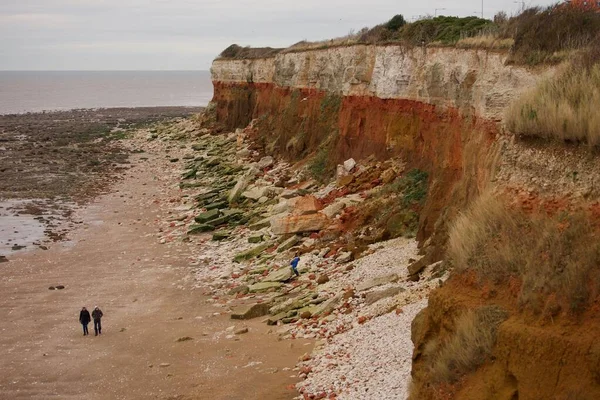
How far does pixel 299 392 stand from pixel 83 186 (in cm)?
3774

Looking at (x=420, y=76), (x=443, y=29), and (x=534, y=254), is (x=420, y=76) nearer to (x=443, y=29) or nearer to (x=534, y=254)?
(x=443, y=29)

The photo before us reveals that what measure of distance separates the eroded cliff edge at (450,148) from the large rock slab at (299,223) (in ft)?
12.8

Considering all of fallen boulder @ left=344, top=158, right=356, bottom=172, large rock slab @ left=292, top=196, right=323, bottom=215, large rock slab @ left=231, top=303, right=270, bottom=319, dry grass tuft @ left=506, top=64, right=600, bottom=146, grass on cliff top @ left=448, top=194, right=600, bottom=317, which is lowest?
large rock slab @ left=231, top=303, right=270, bottom=319

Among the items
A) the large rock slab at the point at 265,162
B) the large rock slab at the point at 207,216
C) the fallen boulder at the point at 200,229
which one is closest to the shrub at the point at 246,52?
the large rock slab at the point at 265,162

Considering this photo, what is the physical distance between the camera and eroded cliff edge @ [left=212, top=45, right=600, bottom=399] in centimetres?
833

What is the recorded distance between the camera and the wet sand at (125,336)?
17.0 m

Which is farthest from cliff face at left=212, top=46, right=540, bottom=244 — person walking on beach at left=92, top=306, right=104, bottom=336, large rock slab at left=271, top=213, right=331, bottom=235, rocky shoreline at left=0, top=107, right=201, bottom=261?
rocky shoreline at left=0, top=107, right=201, bottom=261

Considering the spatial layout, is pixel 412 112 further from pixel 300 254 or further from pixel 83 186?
pixel 83 186

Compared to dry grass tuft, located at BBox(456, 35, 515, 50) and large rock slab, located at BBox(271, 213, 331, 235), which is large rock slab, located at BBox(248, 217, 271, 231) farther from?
dry grass tuft, located at BBox(456, 35, 515, 50)

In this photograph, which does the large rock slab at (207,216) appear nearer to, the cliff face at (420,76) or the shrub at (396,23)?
the cliff face at (420,76)

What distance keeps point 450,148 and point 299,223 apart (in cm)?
664

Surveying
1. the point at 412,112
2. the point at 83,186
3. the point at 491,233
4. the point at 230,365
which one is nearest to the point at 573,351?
the point at 491,233

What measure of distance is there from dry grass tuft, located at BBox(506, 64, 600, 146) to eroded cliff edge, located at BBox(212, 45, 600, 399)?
0.22 metres

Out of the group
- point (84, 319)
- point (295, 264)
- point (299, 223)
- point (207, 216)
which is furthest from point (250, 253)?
point (207, 216)
